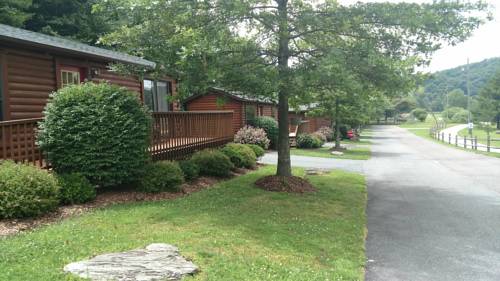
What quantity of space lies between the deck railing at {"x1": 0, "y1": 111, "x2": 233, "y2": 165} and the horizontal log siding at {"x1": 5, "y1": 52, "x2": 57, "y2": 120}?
6.86 ft

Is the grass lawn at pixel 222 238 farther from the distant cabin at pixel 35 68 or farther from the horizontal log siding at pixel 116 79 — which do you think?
the horizontal log siding at pixel 116 79

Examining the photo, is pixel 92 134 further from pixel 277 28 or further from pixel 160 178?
pixel 277 28

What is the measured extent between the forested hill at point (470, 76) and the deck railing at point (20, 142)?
3811 inches

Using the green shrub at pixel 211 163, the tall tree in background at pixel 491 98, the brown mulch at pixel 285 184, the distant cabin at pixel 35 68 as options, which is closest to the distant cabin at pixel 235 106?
the green shrub at pixel 211 163

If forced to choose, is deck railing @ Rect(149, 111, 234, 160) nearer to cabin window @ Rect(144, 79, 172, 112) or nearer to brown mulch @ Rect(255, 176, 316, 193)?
cabin window @ Rect(144, 79, 172, 112)

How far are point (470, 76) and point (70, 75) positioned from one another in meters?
111

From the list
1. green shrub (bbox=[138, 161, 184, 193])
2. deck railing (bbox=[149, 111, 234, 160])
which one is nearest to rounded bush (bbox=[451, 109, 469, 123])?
deck railing (bbox=[149, 111, 234, 160])

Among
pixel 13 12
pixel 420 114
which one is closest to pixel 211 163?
pixel 13 12

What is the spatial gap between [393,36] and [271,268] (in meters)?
7.05

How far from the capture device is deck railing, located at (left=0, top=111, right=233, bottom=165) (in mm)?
7625

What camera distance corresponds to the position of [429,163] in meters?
20.3

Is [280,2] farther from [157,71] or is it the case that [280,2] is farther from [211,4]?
[157,71]

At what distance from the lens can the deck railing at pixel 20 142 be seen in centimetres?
746

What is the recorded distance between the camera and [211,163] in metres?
11.7
